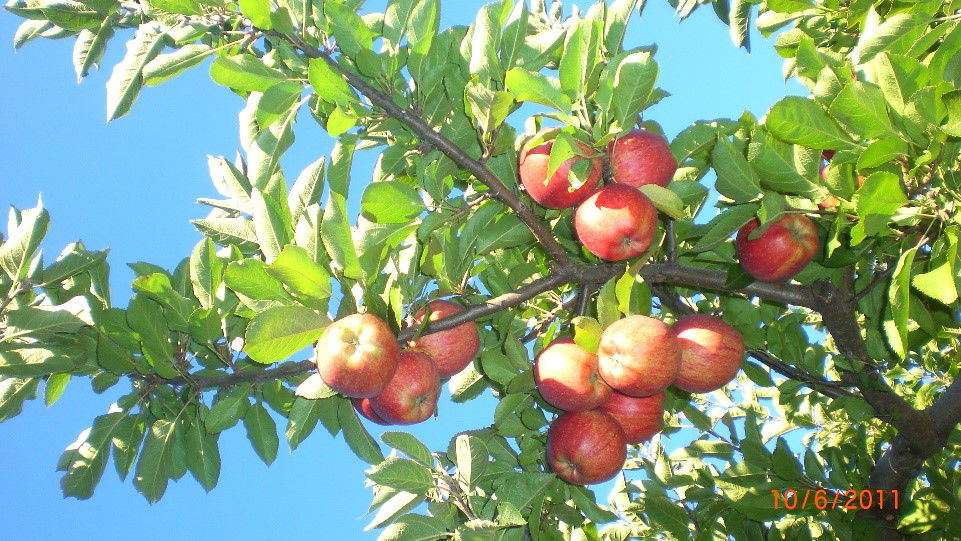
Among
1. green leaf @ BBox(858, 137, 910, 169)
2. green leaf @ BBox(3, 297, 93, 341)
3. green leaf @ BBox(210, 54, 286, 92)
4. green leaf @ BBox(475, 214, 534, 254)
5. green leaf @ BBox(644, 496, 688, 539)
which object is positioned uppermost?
green leaf @ BBox(210, 54, 286, 92)

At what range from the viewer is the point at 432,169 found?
6.97 feet

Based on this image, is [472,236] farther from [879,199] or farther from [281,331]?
[879,199]

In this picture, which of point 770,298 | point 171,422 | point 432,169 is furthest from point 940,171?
point 171,422

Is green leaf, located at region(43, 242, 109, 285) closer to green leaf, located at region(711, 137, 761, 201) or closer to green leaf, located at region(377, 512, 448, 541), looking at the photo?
green leaf, located at region(377, 512, 448, 541)

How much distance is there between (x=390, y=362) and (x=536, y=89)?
2.76 feet

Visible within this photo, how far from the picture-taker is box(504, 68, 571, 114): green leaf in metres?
1.86

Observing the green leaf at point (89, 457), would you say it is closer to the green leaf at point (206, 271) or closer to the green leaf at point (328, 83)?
the green leaf at point (206, 271)

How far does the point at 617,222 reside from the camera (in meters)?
2.01

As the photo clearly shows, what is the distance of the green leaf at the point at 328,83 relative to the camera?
6.42 ft

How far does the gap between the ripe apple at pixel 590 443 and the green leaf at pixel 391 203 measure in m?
0.84

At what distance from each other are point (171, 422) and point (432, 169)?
1290 mm

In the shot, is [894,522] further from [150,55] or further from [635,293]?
[150,55]

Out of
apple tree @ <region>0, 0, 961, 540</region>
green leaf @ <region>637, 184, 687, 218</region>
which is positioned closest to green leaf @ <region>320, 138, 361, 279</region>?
apple tree @ <region>0, 0, 961, 540</region>

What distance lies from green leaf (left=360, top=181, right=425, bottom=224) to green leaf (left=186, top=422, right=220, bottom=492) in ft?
3.34
